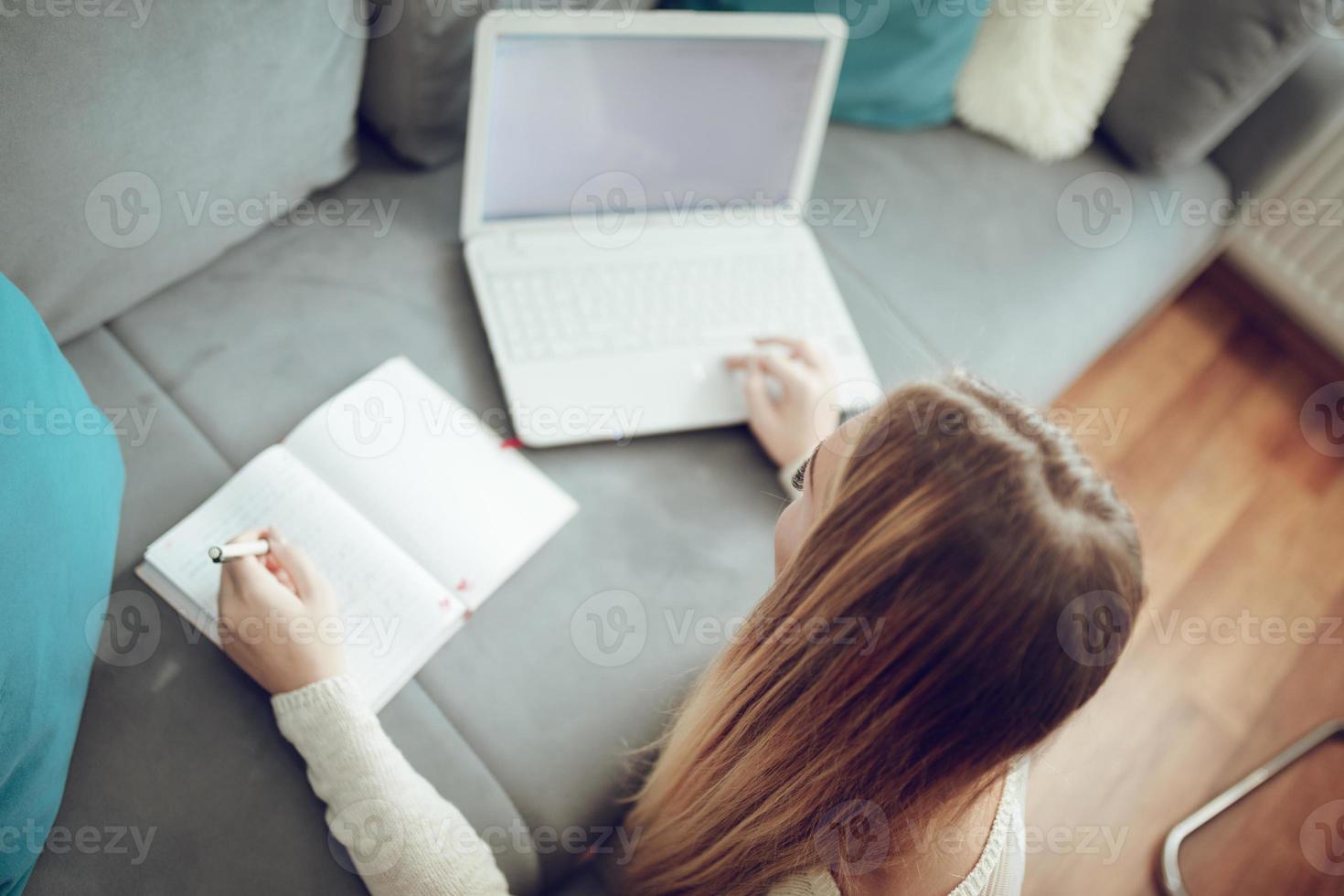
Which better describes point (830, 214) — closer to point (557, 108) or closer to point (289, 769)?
point (557, 108)

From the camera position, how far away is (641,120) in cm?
94

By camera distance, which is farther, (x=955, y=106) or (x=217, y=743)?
(x=955, y=106)

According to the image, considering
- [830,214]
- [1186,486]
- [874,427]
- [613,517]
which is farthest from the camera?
[1186,486]

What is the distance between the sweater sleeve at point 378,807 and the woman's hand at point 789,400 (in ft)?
1.57

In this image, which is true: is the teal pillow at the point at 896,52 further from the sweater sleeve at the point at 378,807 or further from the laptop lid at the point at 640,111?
the sweater sleeve at the point at 378,807

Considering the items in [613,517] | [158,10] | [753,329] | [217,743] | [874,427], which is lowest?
[217,743]

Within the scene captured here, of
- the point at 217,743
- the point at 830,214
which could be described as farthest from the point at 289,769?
the point at 830,214

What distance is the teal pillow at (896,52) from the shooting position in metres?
1.10

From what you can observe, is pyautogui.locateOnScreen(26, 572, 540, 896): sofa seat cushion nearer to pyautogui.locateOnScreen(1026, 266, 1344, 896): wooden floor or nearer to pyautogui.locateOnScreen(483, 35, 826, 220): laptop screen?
pyautogui.locateOnScreen(483, 35, 826, 220): laptop screen

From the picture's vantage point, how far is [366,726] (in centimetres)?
71

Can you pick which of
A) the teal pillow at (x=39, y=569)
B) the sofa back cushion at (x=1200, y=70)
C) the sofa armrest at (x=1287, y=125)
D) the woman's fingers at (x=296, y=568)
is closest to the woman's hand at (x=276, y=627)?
the woman's fingers at (x=296, y=568)

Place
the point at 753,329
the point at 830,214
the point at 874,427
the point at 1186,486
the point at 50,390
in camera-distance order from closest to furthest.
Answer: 1. the point at 874,427
2. the point at 50,390
3. the point at 753,329
4. the point at 830,214
5. the point at 1186,486

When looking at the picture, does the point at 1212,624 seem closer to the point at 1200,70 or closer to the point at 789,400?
the point at 1200,70

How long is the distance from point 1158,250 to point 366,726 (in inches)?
47.9
